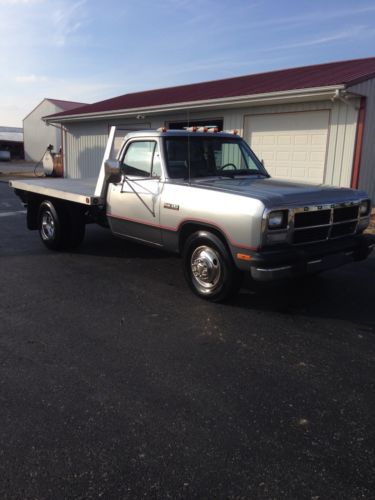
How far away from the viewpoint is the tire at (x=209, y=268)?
4691mm

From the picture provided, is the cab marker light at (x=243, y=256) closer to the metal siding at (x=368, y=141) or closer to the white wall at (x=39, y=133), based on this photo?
the metal siding at (x=368, y=141)

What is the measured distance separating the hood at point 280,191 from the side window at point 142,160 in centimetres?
58

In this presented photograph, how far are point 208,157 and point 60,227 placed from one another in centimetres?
281

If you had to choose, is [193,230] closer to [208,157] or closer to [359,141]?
[208,157]

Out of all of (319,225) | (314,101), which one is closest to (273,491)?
(319,225)

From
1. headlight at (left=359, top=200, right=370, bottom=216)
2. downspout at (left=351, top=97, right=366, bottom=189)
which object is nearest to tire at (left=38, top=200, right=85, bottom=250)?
headlight at (left=359, top=200, right=370, bottom=216)

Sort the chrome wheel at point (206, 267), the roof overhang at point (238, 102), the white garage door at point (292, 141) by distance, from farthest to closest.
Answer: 1. the white garage door at point (292, 141)
2. the roof overhang at point (238, 102)
3. the chrome wheel at point (206, 267)

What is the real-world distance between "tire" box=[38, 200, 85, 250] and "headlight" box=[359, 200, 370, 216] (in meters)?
4.29

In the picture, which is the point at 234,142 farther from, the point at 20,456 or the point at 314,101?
the point at 314,101

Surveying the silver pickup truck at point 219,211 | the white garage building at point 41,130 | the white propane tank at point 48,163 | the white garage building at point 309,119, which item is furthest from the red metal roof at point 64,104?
the silver pickup truck at point 219,211

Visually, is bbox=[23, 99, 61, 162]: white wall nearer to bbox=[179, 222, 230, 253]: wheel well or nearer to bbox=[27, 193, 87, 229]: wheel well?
bbox=[27, 193, 87, 229]: wheel well

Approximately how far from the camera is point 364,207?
17.4ft

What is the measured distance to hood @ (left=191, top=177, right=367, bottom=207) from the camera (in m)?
4.39

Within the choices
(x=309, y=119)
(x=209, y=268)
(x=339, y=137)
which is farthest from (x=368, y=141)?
(x=209, y=268)
